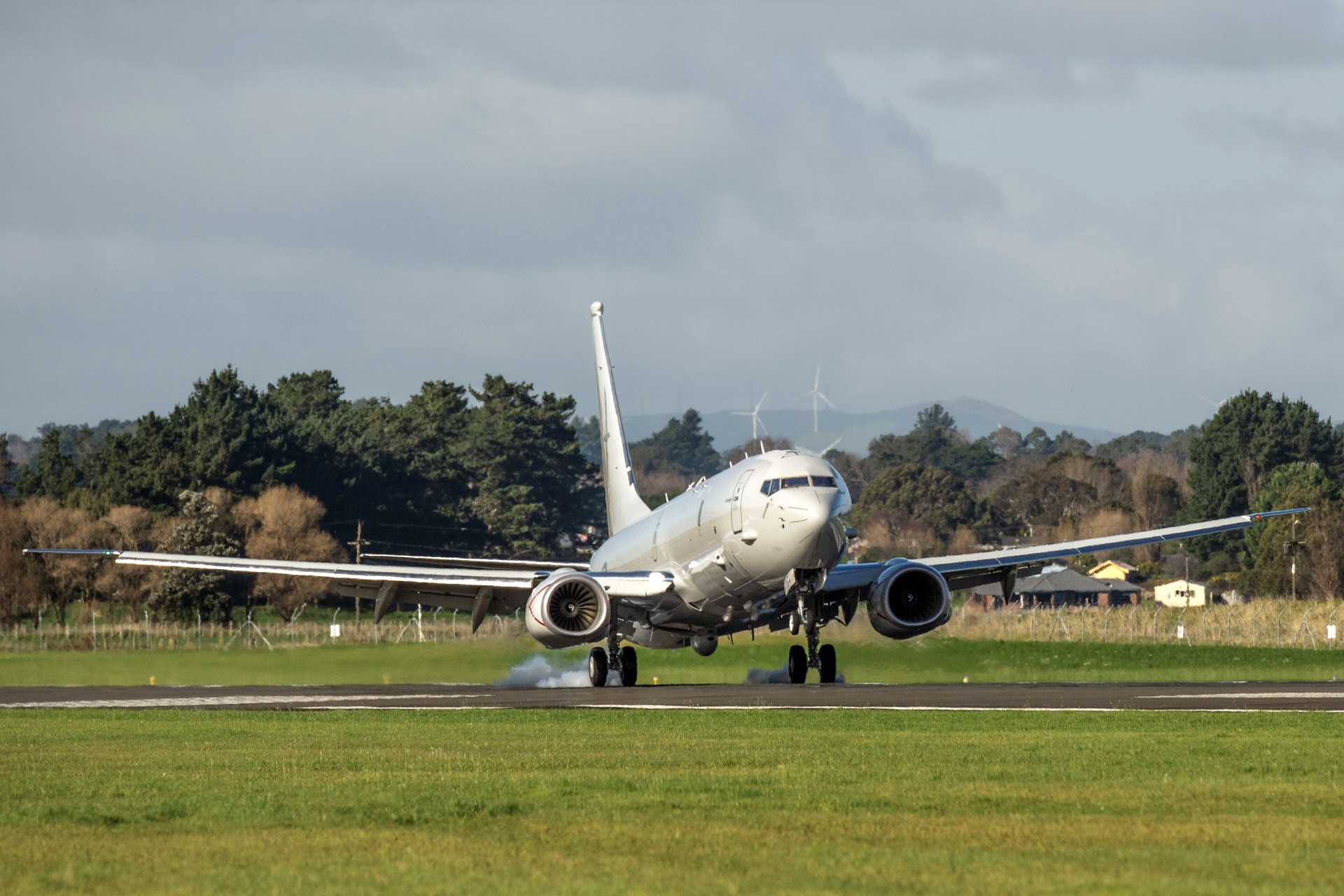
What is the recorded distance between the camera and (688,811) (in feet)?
44.7

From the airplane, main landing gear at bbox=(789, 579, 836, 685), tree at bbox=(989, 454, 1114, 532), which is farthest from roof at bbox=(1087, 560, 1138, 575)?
main landing gear at bbox=(789, 579, 836, 685)

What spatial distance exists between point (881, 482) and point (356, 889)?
183 metres

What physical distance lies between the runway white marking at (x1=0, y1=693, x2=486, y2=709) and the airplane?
11.3 feet

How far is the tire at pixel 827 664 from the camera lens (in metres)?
44.2

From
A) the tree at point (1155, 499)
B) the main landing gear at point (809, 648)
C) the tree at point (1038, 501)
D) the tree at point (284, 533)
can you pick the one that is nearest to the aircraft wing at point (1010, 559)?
the main landing gear at point (809, 648)

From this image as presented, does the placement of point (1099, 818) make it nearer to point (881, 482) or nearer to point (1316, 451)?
point (1316, 451)

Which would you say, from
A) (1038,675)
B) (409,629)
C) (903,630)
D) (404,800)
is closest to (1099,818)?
(404,800)

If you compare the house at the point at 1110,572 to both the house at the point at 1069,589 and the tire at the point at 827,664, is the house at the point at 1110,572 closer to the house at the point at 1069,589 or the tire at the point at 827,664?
the house at the point at 1069,589

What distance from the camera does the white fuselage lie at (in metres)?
38.8

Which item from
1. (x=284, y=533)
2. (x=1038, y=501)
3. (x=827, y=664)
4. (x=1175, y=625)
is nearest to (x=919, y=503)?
(x=1038, y=501)

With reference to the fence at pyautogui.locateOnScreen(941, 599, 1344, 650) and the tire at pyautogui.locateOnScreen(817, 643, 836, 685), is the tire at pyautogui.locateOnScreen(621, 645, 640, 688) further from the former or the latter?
the fence at pyautogui.locateOnScreen(941, 599, 1344, 650)

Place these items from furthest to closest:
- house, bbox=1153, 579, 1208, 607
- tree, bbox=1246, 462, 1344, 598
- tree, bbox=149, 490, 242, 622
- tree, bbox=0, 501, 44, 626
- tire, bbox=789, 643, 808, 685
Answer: house, bbox=1153, 579, 1208, 607
tree, bbox=1246, 462, 1344, 598
tree, bbox=149, 490, 242, 622
tree, bbox=0, 501, 44, 626
tire, bbox=789, 643, 808, 685

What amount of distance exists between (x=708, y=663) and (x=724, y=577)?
20.0m

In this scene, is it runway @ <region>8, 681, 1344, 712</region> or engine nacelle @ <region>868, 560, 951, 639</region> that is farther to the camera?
engine nacelle @ <region>868, 560, 951, 639</region>
